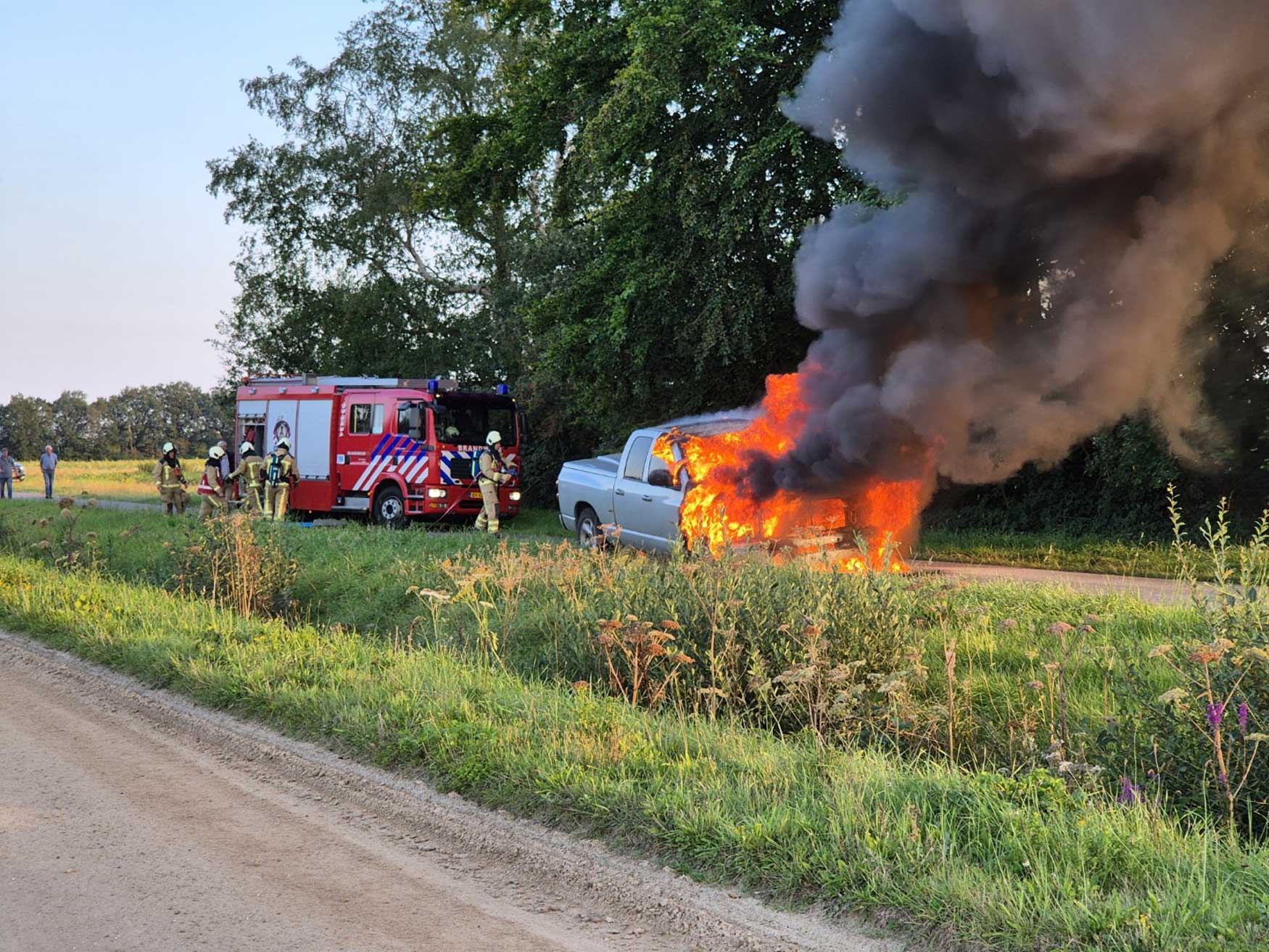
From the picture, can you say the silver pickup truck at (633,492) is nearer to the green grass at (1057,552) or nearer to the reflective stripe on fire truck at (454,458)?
the green grass at (1057,552)

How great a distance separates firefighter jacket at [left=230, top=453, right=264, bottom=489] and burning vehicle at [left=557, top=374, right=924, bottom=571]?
9.00 meters

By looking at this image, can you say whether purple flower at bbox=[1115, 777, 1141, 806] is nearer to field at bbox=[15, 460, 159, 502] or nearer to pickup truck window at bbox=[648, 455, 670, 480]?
pickup truck window at bbox=[648, 455, 670, 480]

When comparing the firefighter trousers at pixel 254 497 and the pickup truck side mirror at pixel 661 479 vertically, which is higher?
Result: the pickup truck side mirror at pixel 661 479

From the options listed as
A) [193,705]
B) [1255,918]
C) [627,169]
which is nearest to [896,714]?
[1255,918]

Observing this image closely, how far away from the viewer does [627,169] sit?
60.3 feet

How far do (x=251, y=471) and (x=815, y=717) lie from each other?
54.7 feet

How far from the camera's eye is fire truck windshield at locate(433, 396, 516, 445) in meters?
20.5

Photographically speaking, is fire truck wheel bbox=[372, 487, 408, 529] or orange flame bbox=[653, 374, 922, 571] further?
fire truck wheel bbox=[372, 487, 408, 529]

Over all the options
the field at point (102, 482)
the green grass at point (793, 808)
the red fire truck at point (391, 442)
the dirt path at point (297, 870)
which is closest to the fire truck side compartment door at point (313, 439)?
the red fire truck at point (391, 442)

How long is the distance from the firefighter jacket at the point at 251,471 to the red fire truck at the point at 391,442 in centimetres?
127

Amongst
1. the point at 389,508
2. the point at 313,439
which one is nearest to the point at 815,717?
the point at 389,508

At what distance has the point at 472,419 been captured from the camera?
818 inches

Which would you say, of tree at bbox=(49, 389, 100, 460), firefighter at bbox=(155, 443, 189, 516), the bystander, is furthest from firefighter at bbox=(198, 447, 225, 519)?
tree at bbox=(49, 389, 100, 460)

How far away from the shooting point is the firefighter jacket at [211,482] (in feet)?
64.1
